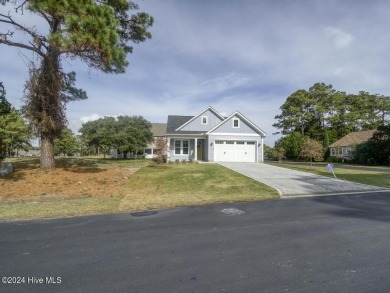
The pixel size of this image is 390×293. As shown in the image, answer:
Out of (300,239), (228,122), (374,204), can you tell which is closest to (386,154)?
(228,122)

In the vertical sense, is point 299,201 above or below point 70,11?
below

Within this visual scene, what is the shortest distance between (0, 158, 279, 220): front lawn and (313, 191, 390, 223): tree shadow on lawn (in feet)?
7.55

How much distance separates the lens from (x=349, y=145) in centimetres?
3803

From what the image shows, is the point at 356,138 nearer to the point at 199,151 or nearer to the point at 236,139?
the point at 236,139

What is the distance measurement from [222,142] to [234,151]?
66.6 inches

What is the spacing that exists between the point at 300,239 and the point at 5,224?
7.35 meters

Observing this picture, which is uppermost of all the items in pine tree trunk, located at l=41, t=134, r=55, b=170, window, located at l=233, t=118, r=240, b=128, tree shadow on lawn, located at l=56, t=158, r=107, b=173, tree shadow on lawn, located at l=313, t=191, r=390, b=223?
window, located at l=233, t=118, r=240, b=128

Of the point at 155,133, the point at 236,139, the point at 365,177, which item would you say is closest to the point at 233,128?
the point at 236,139

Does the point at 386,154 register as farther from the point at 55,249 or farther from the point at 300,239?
the point at 55,249

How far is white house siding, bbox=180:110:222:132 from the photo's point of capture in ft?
93.8

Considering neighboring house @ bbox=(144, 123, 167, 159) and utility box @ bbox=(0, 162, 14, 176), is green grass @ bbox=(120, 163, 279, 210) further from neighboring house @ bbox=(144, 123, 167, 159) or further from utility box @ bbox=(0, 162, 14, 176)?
neighboring house @ bbox=(144, 123, 167, 159)

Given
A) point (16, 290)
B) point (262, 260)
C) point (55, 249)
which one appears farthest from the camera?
point (55, 249)

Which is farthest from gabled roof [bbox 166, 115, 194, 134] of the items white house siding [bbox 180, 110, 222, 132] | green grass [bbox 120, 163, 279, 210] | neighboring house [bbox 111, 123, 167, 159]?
green grass [bbox 120, 163, 279, 210]

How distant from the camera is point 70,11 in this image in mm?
9367
